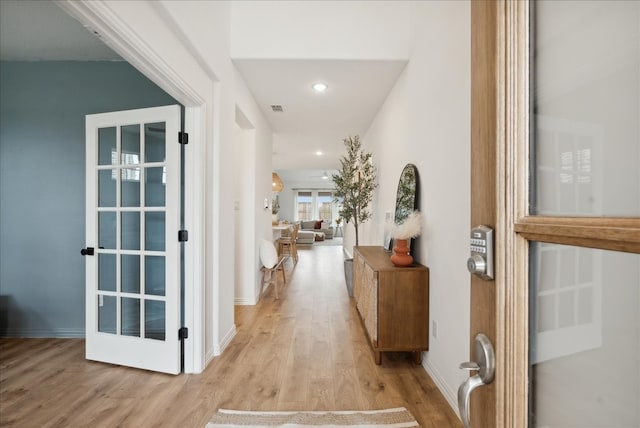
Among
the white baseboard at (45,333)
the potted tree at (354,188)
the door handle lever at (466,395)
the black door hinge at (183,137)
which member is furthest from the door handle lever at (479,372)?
the potted tree at (354,188)

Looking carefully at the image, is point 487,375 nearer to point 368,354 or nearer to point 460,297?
point 460,297

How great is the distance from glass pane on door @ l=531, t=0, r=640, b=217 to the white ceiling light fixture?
3037 millimetres

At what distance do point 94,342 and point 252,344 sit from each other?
1.26 metres

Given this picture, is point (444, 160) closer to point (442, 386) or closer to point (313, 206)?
point (442, 386)

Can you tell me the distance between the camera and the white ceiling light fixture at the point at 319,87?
329 centimetres

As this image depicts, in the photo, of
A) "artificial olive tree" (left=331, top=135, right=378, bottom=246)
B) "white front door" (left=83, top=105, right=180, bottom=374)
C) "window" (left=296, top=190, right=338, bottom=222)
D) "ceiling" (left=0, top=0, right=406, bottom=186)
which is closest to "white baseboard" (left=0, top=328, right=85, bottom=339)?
"white front door" (left=83, top=105, right=180, bottom=374)

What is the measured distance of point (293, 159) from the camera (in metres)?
7.69

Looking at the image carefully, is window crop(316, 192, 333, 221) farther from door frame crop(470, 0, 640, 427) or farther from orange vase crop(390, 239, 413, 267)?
door frame crop(470, 0, 640, 427)

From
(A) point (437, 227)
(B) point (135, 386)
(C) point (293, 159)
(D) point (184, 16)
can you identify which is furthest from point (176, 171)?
(C) point (293, 159)

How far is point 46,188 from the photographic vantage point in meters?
2.87

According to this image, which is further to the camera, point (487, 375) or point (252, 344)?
point (252, 344)

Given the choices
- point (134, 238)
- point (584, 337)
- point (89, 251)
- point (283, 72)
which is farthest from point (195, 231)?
point (584, 337)

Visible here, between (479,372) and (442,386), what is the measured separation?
5.84 feet

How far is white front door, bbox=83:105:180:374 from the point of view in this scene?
7.22ft
